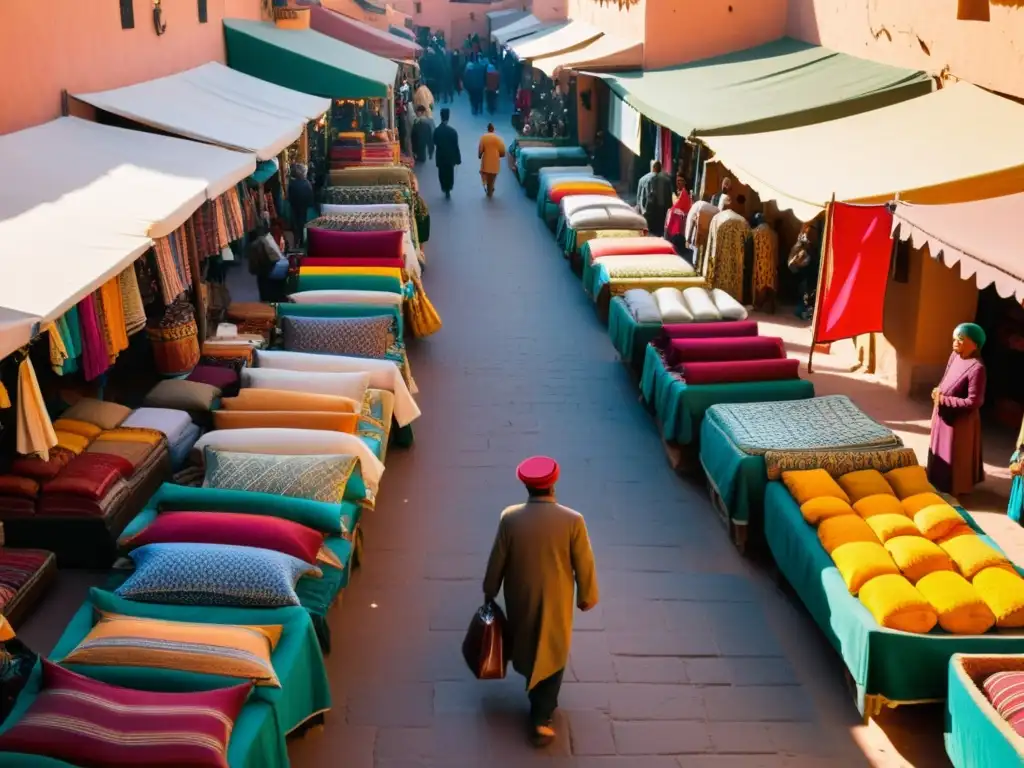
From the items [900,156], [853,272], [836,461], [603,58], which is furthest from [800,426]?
[603,58]

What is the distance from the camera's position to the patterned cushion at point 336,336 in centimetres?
910

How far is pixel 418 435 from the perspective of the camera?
930cm

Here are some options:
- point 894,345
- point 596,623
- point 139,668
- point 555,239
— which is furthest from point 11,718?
point 555,239

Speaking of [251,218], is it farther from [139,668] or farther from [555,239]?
[139,668]

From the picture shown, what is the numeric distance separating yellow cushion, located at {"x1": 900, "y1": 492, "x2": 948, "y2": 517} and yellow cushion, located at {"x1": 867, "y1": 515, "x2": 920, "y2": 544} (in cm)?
18

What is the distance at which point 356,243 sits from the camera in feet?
38.2

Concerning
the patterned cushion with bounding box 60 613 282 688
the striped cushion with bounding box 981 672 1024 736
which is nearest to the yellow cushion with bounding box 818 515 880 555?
the striped cushion with bounding box 981 672 1024 736

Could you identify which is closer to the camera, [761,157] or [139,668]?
[139,668]

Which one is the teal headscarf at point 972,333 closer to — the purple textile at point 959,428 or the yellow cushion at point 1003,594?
the purple textile at point 959,428

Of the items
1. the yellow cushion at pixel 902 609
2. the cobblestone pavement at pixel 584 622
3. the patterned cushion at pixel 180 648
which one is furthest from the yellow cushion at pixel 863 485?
the patterned cushion at pixel 180 648

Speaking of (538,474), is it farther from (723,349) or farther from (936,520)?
(723,349)

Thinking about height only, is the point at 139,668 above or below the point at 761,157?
below

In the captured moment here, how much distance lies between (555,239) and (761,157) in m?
6.57

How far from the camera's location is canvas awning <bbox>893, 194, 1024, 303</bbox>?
6434 mm
